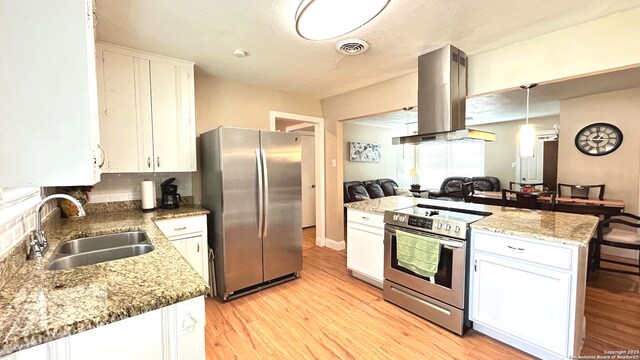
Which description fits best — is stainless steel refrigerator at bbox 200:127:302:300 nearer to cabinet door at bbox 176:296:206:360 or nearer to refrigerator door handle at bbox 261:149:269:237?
refrigerator door handle at bbox 261:149:269:237

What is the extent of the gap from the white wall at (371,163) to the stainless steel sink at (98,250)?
473 cm

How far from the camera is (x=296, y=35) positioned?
2.14m

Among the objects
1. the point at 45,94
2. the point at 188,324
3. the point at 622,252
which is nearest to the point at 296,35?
the point at 45,94

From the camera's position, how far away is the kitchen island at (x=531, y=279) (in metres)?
1.63

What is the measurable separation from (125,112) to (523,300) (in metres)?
3.46

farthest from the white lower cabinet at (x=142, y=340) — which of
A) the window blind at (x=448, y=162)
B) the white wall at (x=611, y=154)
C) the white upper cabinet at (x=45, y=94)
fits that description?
the window blind at (x=448, y=162)

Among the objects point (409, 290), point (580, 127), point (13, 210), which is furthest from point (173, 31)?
point (580, 127)

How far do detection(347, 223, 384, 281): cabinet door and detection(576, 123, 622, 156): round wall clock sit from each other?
409 centimetres

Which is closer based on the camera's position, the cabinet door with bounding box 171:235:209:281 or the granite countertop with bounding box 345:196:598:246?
the granite countertop with bounding box 345:196:598:246

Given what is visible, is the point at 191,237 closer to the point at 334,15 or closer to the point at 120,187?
the point at 120,187

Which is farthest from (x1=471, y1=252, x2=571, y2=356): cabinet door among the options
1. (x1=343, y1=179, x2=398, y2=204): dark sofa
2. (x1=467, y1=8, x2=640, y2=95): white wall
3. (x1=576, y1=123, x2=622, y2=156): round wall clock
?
(x1=576, y1=123, x2=622, y2=156): round wall clock

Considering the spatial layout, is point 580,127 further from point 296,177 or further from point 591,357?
point 296,177

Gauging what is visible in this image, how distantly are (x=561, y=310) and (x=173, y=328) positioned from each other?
2140 mm

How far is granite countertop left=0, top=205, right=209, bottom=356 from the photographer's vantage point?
0.76 m
